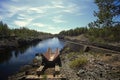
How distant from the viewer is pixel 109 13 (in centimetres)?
2255

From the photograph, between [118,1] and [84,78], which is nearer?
[84,78]

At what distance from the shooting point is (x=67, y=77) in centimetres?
1942

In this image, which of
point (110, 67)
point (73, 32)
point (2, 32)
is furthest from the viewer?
point (73, 32)

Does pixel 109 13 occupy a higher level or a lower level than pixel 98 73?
higher

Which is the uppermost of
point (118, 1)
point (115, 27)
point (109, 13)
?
point (118, 1)

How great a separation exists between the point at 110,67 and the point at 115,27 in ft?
20.0

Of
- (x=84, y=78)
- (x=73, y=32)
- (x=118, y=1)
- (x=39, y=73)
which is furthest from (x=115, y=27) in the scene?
(x=73, y=32)

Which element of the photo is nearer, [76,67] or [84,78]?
[84,78]

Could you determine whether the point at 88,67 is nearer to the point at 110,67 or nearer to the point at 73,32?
the point at 110,67

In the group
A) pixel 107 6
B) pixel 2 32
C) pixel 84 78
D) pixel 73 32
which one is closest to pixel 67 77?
pixel 84 78

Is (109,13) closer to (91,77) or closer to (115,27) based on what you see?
(115,27)

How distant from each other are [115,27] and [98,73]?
25.7 feet

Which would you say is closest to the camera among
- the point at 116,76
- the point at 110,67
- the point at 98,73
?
the point at 116,76

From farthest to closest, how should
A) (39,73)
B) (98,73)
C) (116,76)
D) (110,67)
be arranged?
(39,73) → (110,67) → (98,73) → (116,76)
